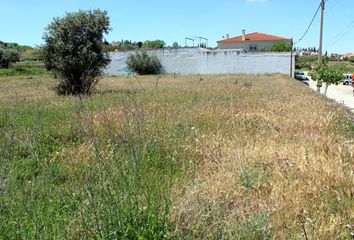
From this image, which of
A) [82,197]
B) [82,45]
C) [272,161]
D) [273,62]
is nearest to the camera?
[82,197]

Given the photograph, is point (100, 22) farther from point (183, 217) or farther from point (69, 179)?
point (183, 217)

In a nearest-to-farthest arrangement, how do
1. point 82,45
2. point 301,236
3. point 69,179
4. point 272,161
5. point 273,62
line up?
1. point 301,236
2. point 69,179
3. point 272,161
4. point 82,45
5. point 273,62

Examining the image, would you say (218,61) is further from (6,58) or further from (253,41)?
(253,41)

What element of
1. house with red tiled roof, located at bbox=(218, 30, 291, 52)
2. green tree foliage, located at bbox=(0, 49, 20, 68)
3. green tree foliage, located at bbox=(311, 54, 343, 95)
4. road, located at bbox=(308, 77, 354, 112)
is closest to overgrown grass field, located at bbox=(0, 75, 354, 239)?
road, located at bbox=(308, 77, 354, 112)

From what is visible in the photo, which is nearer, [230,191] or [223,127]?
[230,191]

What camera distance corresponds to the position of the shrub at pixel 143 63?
56281mm

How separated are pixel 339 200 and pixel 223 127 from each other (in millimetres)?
4184

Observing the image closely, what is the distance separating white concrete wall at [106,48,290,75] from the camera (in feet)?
186

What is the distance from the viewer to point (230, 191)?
13.7 ft

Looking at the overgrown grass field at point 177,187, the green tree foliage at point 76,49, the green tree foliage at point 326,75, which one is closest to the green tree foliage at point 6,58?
the green tree foliage at point 76,49

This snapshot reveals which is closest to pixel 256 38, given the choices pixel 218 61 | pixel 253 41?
pixel 253 41

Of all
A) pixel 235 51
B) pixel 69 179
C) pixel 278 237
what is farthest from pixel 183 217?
pixel 235 51

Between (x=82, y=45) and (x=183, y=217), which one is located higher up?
(x=82, y=45)

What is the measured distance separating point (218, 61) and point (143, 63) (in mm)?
11002
